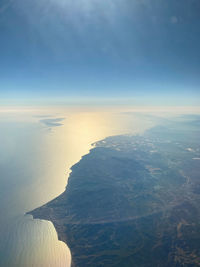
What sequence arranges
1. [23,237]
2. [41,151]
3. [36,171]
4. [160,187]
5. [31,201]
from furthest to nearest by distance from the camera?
[41,151] → [36,171] → [160,187] → [31,201] → [23,237]

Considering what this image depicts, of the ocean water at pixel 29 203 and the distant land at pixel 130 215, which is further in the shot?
the distant land at pixel 130 215

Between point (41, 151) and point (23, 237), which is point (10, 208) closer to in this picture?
point (23, 237)

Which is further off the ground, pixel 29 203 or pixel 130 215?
pixel 130 215

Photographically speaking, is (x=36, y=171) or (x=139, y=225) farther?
(x=36, y=171)

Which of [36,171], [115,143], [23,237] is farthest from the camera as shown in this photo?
[115,143]

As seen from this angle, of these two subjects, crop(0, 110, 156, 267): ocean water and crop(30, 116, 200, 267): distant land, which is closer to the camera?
crop(0, 110, 156, 267): ocean water

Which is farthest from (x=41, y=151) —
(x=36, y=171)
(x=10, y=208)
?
(x=10, y=208)

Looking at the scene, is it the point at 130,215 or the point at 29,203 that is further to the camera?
the point at 29,203
